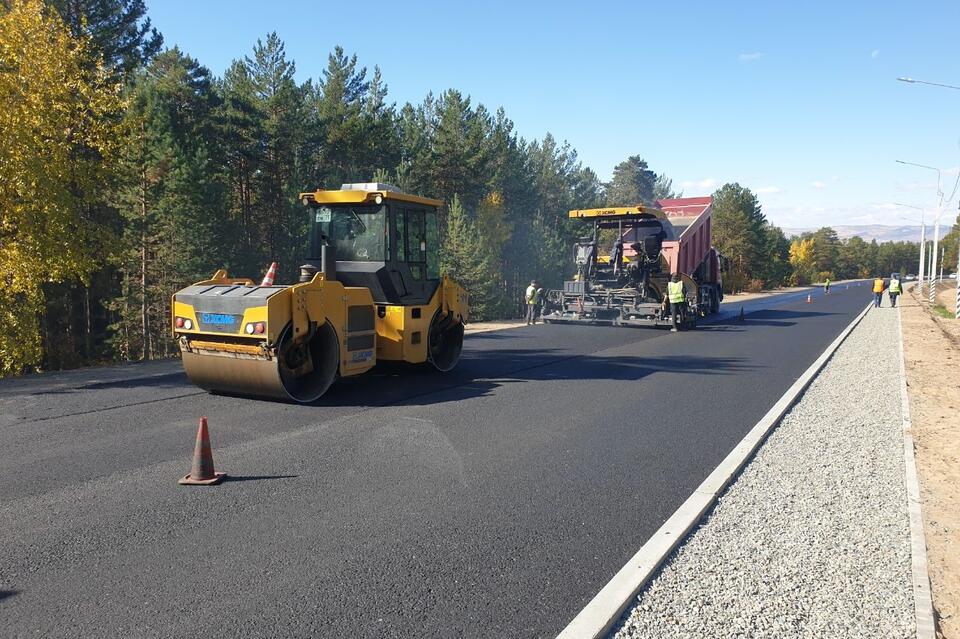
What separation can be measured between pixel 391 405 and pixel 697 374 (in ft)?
17.9

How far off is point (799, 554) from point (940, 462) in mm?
3190

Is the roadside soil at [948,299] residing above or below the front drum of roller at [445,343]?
below

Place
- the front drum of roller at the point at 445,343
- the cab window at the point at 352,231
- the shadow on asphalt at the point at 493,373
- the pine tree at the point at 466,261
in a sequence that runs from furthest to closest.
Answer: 1. the pine tree at the point at 466,261
2. the front drum of roller at the point at 445,343
3. the cab window at the point at 352,231
4. the shadow on asphalt at the point at 493,373

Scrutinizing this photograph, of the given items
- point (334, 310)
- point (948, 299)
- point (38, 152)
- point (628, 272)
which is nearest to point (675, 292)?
point (628, 272)

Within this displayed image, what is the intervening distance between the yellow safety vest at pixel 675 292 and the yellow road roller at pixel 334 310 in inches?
373

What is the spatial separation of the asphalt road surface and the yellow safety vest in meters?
8.88

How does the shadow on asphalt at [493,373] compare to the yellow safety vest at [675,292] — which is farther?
the yellow safety vest at [675,292]

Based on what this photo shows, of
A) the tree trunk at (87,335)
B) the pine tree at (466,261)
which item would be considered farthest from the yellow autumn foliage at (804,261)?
the tree trunk at (87,335)

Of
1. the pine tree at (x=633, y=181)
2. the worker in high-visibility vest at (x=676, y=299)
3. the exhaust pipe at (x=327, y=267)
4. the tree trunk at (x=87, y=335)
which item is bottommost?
the tree trunk at (x=87, y=335)

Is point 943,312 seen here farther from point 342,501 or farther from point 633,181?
point 633,181

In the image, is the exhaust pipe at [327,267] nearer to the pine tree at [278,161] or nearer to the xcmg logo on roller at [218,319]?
the xcmg logo on roller at [218,319]

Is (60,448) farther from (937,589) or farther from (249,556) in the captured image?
(937,589)

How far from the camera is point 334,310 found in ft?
26.3

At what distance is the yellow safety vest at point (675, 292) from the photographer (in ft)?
60.0
